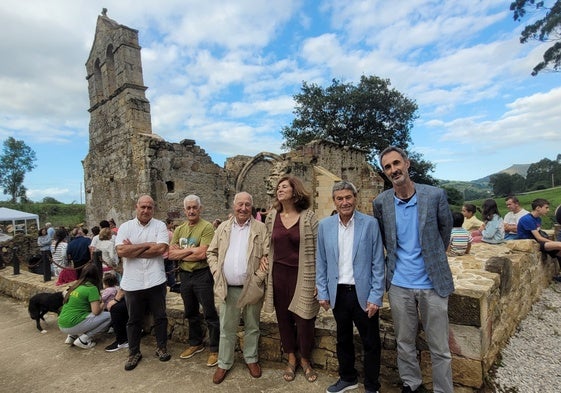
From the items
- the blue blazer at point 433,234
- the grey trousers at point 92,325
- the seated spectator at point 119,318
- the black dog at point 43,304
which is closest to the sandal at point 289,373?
the blue blazer at point 433,234

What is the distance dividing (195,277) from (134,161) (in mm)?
8499

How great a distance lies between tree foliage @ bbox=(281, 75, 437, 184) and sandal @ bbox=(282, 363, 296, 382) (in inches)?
981

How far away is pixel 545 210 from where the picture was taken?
19.0 ft

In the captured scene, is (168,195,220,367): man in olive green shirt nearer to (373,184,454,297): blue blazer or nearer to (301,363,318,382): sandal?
(301,363,318,382): sandal

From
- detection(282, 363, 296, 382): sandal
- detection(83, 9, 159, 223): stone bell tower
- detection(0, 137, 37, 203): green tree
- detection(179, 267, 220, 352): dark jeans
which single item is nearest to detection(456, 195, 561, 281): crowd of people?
detection(282, 363, 296, 382): sandal

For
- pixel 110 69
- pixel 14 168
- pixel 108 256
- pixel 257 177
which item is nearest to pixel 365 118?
pixel 257 177

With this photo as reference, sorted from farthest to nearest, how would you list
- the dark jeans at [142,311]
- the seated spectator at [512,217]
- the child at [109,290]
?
the seated spectator at [512,217], the child at [109,290], the dark jeans at [142,311]

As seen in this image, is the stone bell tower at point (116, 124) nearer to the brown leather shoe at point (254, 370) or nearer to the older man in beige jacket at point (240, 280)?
the older man in beige jacket at point (240, 280)

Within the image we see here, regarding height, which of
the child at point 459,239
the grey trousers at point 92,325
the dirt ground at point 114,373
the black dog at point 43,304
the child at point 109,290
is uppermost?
the child at point 459,239

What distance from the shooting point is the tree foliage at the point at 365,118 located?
88.0 ft

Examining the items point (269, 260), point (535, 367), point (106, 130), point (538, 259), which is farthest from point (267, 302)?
point (106, 130)

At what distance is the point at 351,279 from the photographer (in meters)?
2.61

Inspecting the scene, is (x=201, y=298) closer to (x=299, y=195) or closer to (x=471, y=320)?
(x=299, y=195)

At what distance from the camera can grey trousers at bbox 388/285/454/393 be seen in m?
2.35
